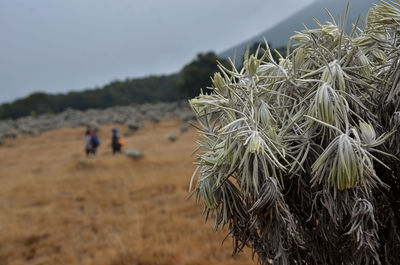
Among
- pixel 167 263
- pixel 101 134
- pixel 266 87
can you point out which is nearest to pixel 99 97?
pixel 101 134

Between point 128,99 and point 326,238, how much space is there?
74004mm

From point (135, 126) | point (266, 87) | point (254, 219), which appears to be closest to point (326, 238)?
point (254, 219)

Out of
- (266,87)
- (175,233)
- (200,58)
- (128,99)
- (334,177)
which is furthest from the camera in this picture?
(128,99)

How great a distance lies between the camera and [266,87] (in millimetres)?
1731

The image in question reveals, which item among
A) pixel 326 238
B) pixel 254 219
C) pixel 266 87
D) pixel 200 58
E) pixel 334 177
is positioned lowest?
pixel 326 238

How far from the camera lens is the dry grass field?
25.9ft

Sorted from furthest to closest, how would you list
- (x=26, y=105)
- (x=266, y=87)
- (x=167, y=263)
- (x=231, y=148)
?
1. (x=26, y=105)
2. (x=167, y=263)
3. (x=266, y=87)
4. (x=231, y=148)

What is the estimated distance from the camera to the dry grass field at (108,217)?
7.89 metres

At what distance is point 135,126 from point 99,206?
24531mm

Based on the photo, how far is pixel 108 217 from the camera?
33.9 ft

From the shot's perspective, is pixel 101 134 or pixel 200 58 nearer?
pixel 101 134

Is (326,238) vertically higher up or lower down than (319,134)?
lower down

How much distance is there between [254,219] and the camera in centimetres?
151

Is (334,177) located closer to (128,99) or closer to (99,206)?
(99,206)
